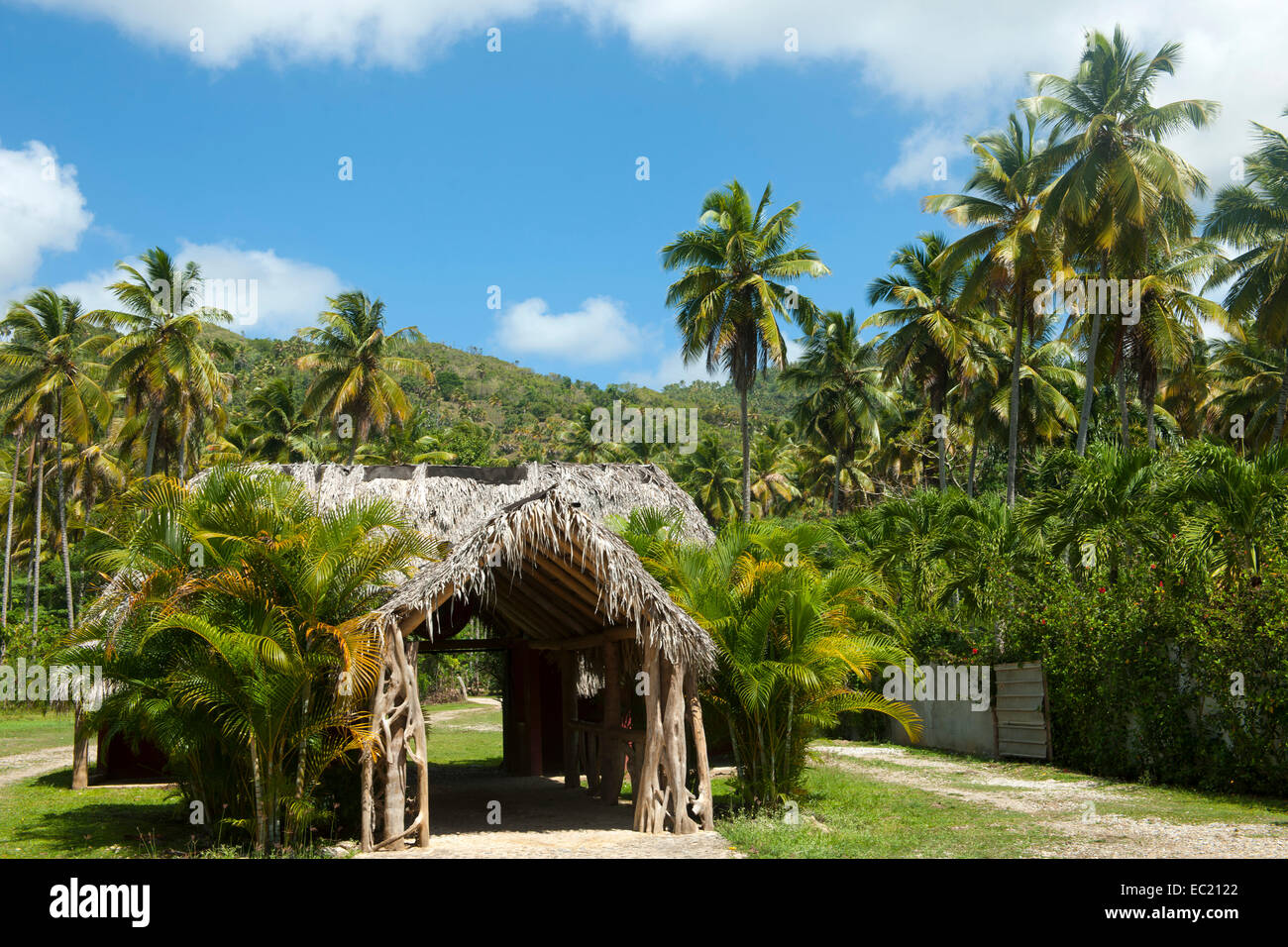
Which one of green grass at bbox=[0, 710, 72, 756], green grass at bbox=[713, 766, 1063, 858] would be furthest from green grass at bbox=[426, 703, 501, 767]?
green grass at bbox=[0, 710, 72, 756]

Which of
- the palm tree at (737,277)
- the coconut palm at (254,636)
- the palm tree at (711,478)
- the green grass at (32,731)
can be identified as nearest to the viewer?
the coconut palm at (254,636)

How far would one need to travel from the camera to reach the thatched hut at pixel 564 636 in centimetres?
952

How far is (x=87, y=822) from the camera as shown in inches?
450

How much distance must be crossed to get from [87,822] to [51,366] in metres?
25.1

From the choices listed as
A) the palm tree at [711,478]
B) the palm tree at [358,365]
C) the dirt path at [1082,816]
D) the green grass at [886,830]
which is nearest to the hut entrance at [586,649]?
the green grass at [886,830]

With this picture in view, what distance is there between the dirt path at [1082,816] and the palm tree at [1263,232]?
14.0 meters

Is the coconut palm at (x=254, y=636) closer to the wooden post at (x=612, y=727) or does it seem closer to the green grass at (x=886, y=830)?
the wooden post at (x=612, y=727)

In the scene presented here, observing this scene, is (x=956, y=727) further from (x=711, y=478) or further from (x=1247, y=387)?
(x=711, y=478)

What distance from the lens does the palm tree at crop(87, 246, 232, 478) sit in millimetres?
30578

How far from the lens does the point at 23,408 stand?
3142 cm

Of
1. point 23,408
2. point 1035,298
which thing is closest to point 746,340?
point 1035,298

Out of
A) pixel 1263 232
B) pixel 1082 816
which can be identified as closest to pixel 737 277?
pixel 1263 232
